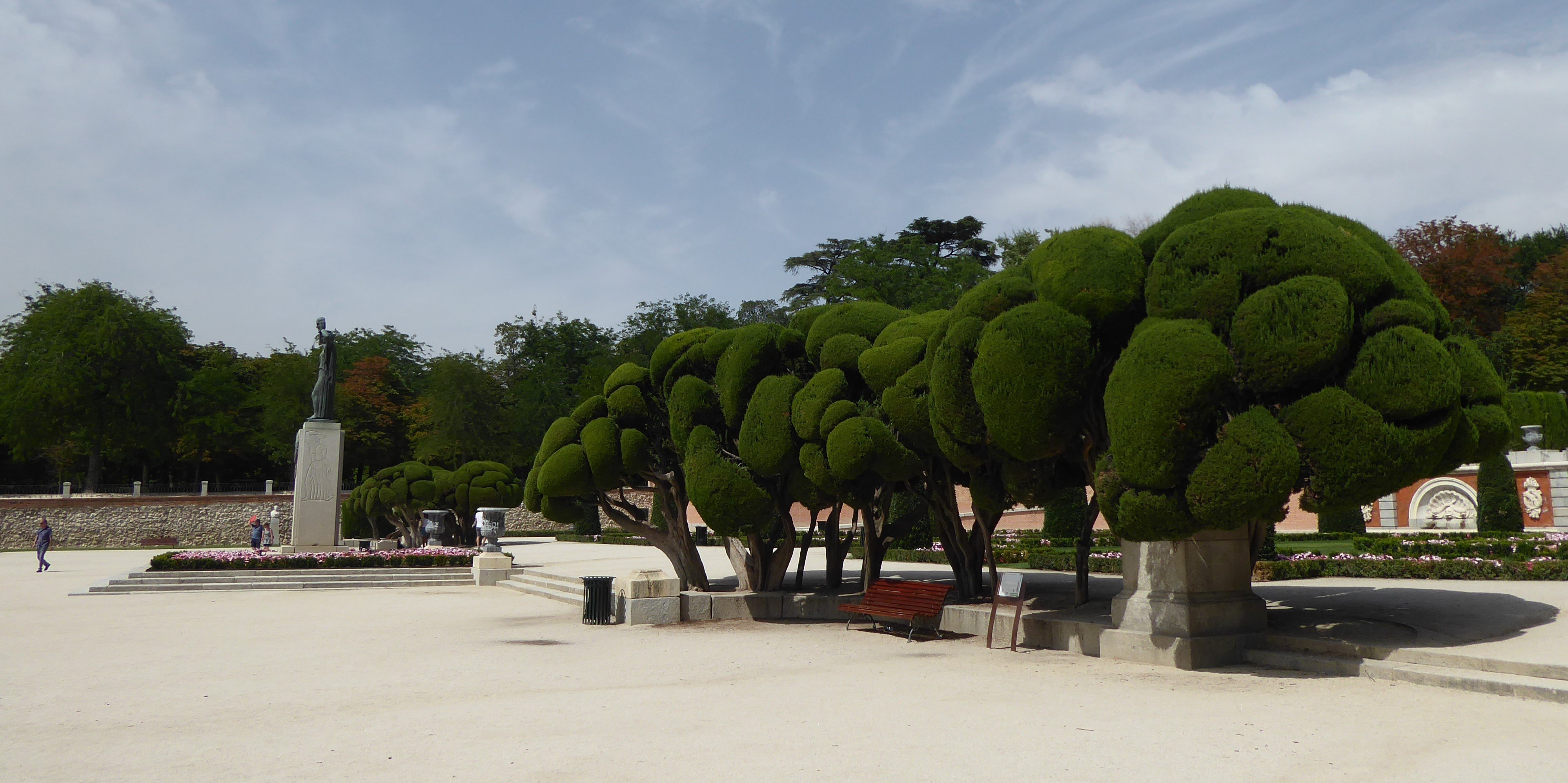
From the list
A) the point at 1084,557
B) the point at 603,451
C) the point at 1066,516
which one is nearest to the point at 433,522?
the point at 603,451

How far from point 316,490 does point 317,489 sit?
0.02 m

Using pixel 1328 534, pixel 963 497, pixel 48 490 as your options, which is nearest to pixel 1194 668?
pixel 1328 534

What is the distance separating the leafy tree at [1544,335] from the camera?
40.8m

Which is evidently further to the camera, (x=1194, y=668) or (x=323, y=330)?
(x=323, y=330)

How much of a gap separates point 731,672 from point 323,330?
985 inches

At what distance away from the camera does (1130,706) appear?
308 inches

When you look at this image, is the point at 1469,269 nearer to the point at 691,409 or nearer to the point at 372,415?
the point at 691,409

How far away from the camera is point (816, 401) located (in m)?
13.1

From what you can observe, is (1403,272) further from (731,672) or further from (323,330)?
(323,330)

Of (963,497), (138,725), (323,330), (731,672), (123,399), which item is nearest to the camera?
(138,725)

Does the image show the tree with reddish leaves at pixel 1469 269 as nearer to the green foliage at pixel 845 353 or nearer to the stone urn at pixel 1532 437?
the stone urn at pixel 1532 437

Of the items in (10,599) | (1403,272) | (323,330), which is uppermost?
(323,330)

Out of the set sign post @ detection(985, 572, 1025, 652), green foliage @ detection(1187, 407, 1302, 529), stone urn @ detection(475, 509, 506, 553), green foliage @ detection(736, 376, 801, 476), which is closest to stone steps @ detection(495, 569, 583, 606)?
stone urn @ detection(475, 509, 506, 553)

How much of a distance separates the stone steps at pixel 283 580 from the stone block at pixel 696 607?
1135 cm
